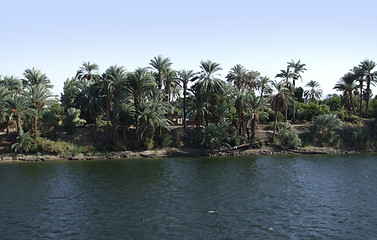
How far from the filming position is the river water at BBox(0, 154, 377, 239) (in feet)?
68.8

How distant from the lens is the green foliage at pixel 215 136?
2151 inches

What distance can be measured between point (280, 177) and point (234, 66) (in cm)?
3473

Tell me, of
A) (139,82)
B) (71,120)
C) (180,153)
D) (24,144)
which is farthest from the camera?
(71,120)

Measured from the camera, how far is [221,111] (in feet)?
191

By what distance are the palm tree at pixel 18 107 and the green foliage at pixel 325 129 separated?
1766 inches

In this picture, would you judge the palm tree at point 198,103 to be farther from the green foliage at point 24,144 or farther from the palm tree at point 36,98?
the green foliage at point 24,144

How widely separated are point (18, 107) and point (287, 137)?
41.4m

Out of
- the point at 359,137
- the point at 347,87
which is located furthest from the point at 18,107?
the point at 347,87

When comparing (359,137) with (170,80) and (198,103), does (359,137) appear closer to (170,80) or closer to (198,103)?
(198,103)

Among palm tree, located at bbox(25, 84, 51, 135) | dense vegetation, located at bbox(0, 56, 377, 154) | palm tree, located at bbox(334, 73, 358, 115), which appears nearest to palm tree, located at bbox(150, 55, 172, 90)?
dense vegetation, located at bbox(0, 56, 377, 154)

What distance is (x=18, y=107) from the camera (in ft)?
163

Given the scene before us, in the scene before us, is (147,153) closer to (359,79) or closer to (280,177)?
(280,177)

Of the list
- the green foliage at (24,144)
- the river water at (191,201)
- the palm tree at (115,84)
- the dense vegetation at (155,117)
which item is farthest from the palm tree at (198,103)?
the green foliage at (24,144)

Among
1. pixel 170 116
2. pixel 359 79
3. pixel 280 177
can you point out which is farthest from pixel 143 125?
pixel 359 79
